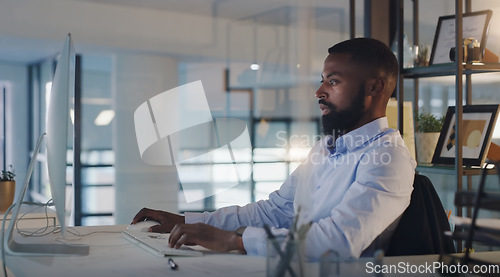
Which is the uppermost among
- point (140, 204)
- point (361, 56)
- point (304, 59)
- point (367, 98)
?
point (304, 59)

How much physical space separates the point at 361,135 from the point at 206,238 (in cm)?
58

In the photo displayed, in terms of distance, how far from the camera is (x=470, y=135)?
105 inches

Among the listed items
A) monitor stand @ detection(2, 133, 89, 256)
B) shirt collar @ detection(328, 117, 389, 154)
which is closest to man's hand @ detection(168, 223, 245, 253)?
monitor stand @ detection(2, 133, 89, 256)

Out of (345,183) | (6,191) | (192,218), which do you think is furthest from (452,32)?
(6,191)

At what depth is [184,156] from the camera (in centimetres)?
362

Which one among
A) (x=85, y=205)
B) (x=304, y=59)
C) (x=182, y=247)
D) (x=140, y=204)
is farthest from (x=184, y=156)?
(x=182, y=247)

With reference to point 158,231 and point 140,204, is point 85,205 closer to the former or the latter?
point 140,204

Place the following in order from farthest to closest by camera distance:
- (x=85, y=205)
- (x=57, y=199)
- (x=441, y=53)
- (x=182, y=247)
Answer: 1. (x=85, y=205)
2. (x=441, y=53)
3. (x=182, y=247)
4. (x=57, y=199)

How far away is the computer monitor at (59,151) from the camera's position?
1.28 m

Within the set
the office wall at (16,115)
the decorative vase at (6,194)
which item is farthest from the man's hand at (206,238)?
the office wall at (16,115)

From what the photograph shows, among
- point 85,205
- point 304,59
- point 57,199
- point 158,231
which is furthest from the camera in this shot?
point 304,59

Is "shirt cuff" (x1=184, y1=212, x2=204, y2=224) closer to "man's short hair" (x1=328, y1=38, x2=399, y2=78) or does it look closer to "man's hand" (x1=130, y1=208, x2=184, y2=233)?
"man's hand" (x1=130, y1=208, x2=184, y2=233)

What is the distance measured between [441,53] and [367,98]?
124 centimetres

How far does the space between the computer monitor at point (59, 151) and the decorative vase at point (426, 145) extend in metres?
1.86
